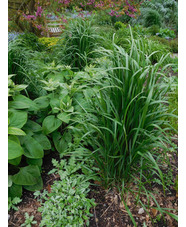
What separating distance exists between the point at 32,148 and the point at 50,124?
276 mm

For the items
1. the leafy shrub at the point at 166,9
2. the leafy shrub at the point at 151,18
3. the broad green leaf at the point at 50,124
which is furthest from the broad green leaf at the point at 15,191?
the leafy shrub at the point at 166,9

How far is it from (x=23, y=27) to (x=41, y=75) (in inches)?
160

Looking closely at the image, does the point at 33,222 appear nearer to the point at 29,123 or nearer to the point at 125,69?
the point at 29,123

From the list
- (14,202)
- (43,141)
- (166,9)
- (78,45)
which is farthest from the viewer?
(166,9)

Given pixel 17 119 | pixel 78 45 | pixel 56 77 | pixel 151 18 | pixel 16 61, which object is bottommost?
pixel 17 119

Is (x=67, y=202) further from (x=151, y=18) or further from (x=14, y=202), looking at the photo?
(x=151, y=18)

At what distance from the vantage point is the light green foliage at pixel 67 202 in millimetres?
1384

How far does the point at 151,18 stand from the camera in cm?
811

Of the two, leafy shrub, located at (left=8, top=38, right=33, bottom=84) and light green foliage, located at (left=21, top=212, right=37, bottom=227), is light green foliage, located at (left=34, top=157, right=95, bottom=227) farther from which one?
leafy shrub, located at (left=8, top=38, right=33, bottom=84)

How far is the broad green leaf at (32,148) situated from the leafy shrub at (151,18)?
25.9ft


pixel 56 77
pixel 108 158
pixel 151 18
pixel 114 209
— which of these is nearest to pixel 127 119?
pixel 108 158

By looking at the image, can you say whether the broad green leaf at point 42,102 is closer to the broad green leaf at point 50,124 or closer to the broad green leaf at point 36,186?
the broad green leaf at point 50,124

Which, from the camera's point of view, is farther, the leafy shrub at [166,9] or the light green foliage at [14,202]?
the leafy shrub at [166,9]
